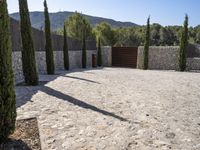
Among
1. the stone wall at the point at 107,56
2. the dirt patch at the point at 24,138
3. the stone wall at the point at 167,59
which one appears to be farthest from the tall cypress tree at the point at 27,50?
the stone wall at the point at 107,56

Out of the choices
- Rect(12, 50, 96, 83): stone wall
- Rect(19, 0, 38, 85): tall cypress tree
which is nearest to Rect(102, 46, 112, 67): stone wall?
Rect(12, 50, 96, 83): stone wall

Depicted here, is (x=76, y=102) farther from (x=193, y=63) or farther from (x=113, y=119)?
(x=193, y=63)

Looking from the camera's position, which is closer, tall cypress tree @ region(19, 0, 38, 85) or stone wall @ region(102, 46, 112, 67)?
tall cypress tree @ region(19, 0, 38, 85)

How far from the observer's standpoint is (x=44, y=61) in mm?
19312

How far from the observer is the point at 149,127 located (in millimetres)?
5754

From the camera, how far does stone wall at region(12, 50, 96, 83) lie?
46.0 ft

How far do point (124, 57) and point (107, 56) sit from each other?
6.05 feet

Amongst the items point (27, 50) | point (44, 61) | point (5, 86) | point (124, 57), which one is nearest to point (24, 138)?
point (5, 86)

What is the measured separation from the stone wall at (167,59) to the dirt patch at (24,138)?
1945 cm

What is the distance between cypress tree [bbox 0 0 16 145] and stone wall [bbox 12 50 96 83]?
8764 millimetres

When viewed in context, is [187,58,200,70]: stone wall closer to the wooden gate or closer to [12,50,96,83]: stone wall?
the wooden gate

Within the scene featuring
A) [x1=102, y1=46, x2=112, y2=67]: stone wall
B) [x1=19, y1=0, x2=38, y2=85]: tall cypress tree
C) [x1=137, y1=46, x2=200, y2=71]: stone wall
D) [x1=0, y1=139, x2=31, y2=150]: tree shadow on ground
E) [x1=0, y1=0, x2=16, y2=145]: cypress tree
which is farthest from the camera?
[x1=102, y1=46, x2=112, y2=67]: stone wall

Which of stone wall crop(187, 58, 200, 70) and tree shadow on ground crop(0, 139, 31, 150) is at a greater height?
tree shadow on ground crop(0, 139, 31, 150)

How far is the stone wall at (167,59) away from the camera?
23452mm
